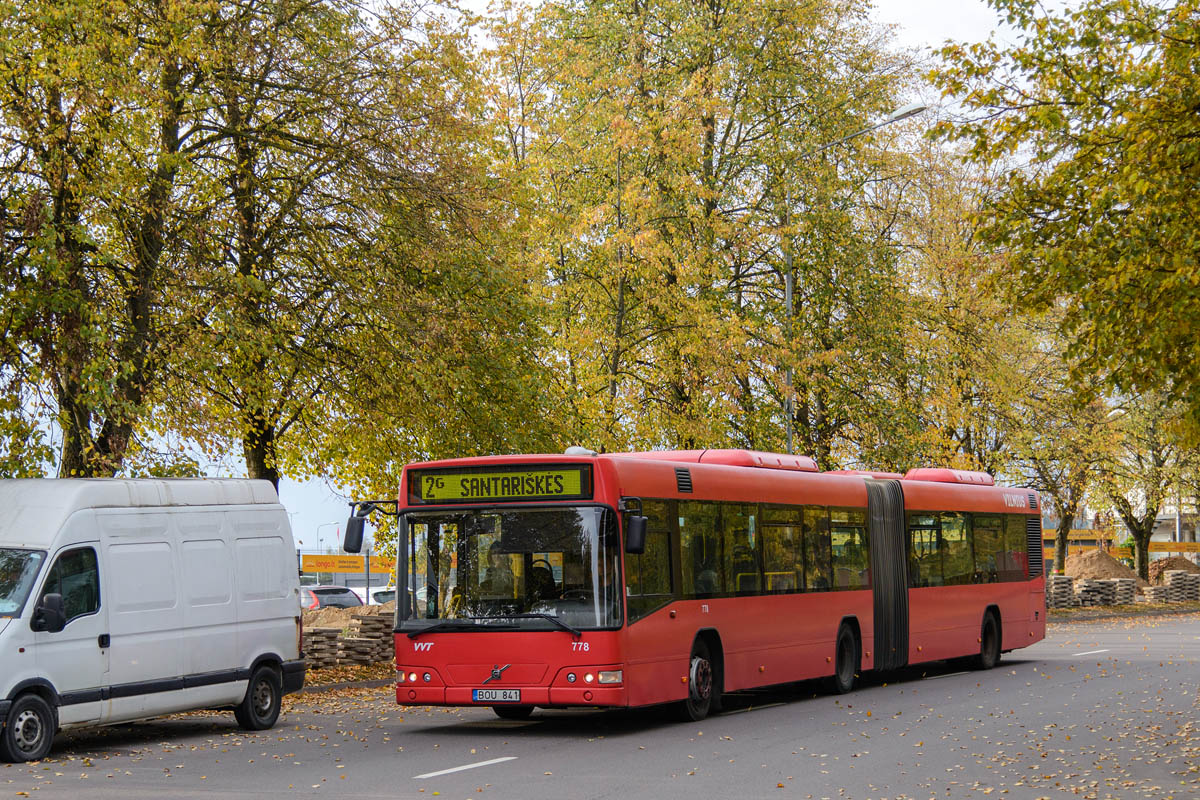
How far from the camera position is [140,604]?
15.0m

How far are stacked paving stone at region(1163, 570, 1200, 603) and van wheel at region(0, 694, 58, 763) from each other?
4724 centimetres

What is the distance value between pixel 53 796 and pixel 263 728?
5435mm

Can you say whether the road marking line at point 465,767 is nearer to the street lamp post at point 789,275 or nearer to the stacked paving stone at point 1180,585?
the street lamp post at point 789,275

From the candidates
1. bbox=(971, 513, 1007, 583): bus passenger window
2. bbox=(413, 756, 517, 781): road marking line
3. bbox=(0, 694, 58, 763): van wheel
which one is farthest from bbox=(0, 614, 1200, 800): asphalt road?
bbox=(971, 513, 1007, 583): bus passenger window

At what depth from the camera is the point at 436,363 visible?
2195 cm

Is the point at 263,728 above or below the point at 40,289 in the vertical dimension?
below

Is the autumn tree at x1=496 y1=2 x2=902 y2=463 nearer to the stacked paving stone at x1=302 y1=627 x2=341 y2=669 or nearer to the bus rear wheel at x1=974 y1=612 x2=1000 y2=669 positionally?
the stacked paving stone at x1=302 y1=627 x2=341 y2=669

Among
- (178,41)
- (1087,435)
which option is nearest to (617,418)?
(178,41)

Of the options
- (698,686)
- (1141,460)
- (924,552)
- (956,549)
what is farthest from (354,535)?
(1141,460)

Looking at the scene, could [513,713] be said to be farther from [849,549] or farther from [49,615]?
[49,615]

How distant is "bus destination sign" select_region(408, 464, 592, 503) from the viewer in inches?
619

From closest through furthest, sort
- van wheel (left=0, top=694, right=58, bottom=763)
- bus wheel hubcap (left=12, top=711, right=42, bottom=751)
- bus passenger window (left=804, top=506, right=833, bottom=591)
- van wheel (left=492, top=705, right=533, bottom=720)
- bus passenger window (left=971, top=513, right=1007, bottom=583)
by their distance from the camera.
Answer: van wheel (left=0, top=694, right=58, bottom=763), bus wheel hubcap (left=12, top=711, right=42, bottom=751), van wheel (left=492, top=705, right=533, bottom=720), bus passenger window (left=804, top=506, right=833, bottom=591), bus passenger window (left=971, top=513, right=1007, bottom=583)

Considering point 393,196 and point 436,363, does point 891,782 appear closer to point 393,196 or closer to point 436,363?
point 436,363

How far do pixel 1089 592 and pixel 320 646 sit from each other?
33.7m
